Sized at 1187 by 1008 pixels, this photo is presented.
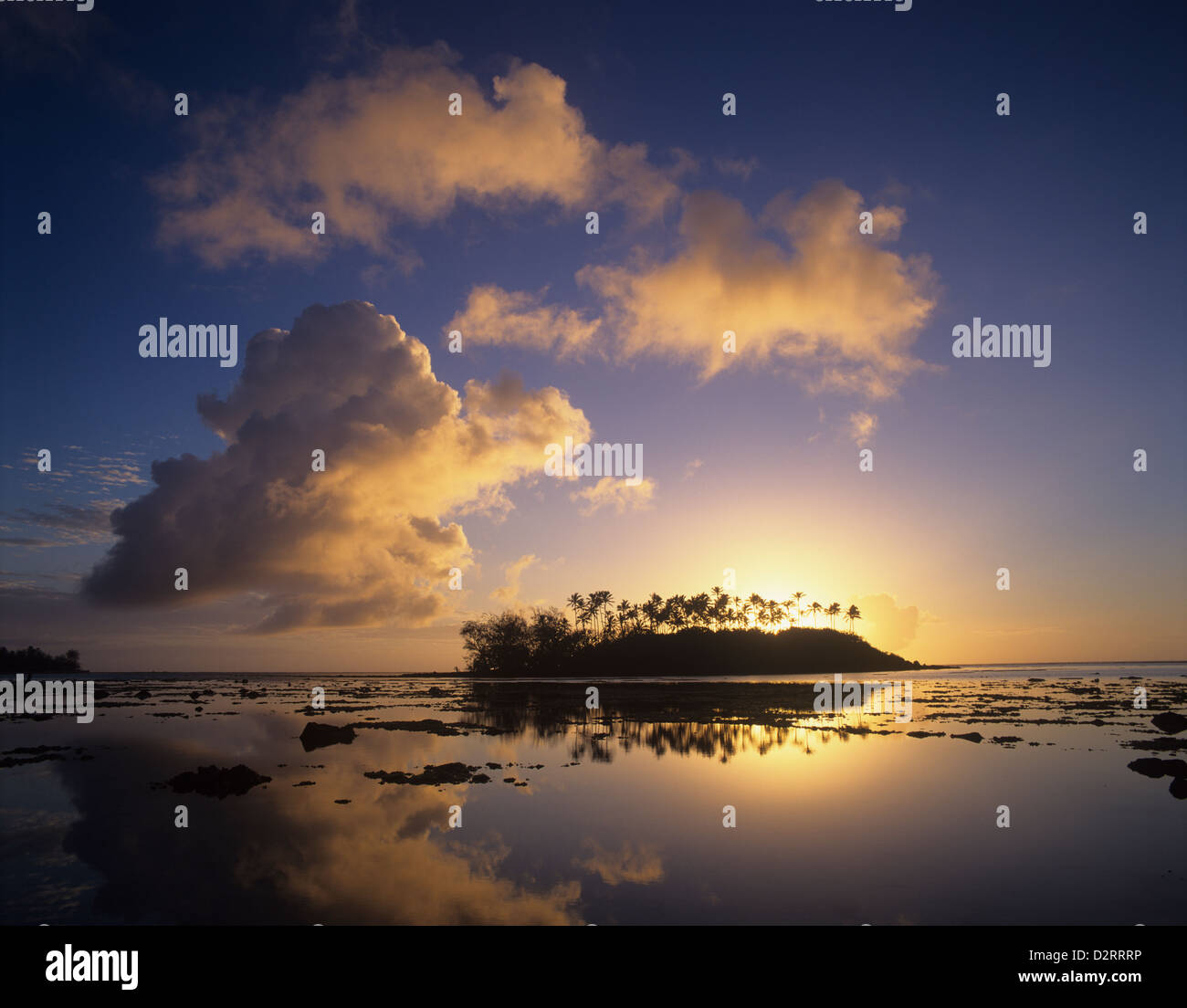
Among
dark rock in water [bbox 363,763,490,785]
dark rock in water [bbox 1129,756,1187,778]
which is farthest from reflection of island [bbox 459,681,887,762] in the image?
dark rock in water [bbox 1129,756,1187,778]

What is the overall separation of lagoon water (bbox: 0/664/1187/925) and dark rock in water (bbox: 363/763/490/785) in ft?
1.05

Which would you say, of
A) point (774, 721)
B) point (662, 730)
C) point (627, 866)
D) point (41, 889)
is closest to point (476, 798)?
point (627, 866)

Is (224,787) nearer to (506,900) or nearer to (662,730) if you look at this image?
(506,900)

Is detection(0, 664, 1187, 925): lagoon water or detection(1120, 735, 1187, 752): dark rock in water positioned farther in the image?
detection(1120, 735, 1187, 752): dark rock in water

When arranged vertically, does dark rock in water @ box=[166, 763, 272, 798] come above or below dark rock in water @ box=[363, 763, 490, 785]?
above

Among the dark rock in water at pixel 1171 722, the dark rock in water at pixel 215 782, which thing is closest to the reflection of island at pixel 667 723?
the dark rock in water at pixel 215 782

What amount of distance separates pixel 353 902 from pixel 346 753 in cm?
2279

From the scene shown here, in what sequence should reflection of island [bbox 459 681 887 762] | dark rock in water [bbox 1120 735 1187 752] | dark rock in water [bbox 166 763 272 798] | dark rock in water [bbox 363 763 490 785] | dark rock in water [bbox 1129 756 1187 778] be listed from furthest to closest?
1. reflection of island [bbox 459 681 887 762]
2. dark rock in water [bbox 1120 735 1187 752]
3. dark rock in water [bbox 1129 756 1187 778]
4. dark rock in water [bbox 363 763 490 785]
5. dark rock in water [bbox 166 763 272 798]

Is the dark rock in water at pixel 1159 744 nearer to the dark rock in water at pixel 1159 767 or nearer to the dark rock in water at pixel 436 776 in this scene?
the dark rock in water at pixel 1159 767

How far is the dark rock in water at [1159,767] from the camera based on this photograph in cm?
2775

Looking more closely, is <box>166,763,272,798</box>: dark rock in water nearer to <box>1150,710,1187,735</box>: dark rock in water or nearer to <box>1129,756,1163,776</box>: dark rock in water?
<box>1129,756,1163,776</box>: dark rock in water

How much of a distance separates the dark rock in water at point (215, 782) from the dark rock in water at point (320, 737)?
35.2 ft

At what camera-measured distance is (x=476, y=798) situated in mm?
23844

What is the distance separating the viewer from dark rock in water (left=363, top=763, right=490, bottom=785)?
88.0 feet
